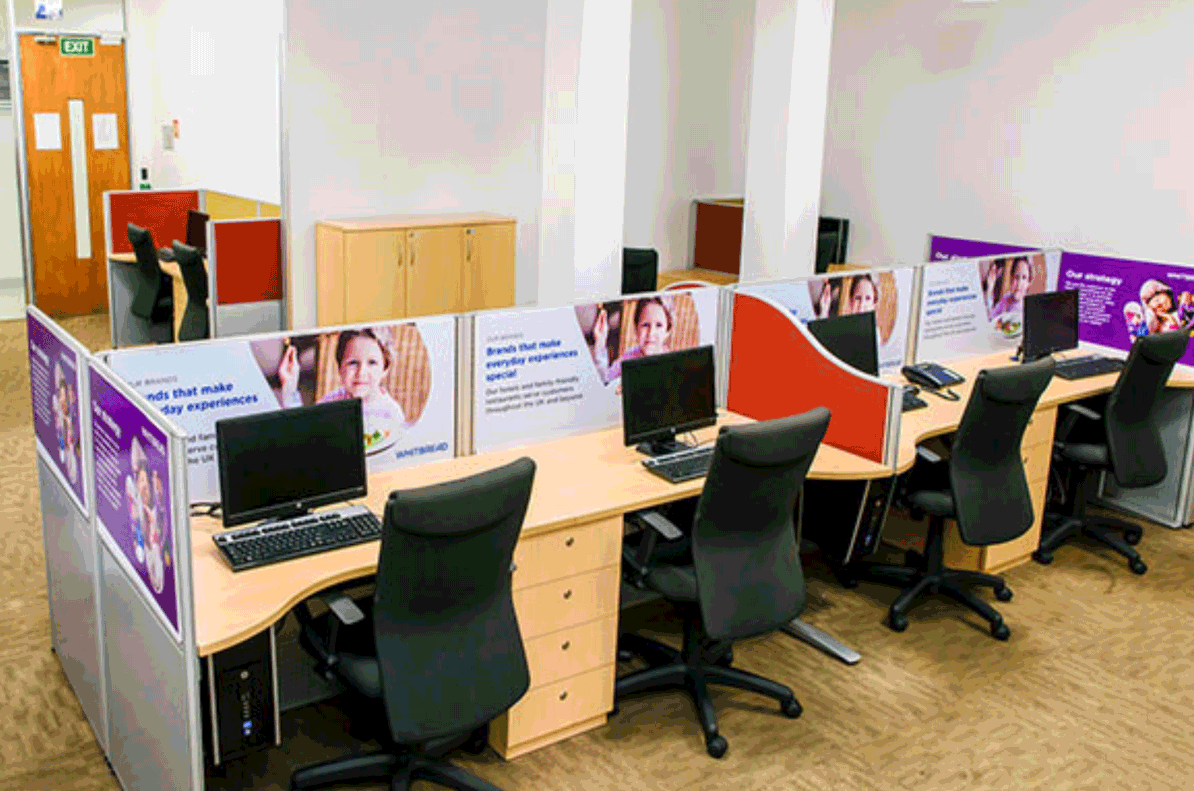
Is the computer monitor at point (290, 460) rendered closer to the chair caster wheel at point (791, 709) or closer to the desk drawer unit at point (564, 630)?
the desk drawer unit at point (564, 630)

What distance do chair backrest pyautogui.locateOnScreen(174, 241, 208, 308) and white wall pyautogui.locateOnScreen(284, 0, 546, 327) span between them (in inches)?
22.1

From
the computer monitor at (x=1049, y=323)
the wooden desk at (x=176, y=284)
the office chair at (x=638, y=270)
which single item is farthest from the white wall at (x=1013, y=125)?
the wooden desk at (x=176, y=284)

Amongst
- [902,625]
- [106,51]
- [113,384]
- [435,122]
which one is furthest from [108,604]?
[106,51]

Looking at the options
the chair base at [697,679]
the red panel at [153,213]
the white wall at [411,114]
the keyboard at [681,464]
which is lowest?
the chair base at [697,679]

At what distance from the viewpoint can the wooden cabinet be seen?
6.51 meters

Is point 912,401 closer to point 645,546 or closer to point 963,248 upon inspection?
point 645,546

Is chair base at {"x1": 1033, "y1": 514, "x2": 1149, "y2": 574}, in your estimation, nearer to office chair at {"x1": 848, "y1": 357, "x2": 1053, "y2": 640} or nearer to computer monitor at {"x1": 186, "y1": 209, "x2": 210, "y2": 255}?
office chair at {"x1": 848, "y1": 357, "x2": 1053, "y2": 640}

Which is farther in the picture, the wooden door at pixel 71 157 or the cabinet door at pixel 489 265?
the wooden door at pixel 71 157

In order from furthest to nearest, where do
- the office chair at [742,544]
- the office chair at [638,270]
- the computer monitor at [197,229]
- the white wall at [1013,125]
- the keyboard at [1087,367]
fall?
the computer monitor at [197,229] < the office chair at [638,270] < the white wall at [1013,125] < the keyboard at [1087,367] < the office chair at [742,544]

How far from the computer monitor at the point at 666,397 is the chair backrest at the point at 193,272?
12.4ft

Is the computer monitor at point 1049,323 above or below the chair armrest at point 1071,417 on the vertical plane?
above

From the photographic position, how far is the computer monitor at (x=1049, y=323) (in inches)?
211

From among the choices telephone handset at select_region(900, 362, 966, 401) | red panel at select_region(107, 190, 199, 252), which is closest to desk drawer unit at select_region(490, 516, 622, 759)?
telephone handset at select_region(900, 362, 966, 401)

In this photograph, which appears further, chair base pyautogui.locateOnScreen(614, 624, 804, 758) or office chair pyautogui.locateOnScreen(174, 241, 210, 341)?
office chair pyautogui.locateOnScreen(174, 241, 210, 341)
